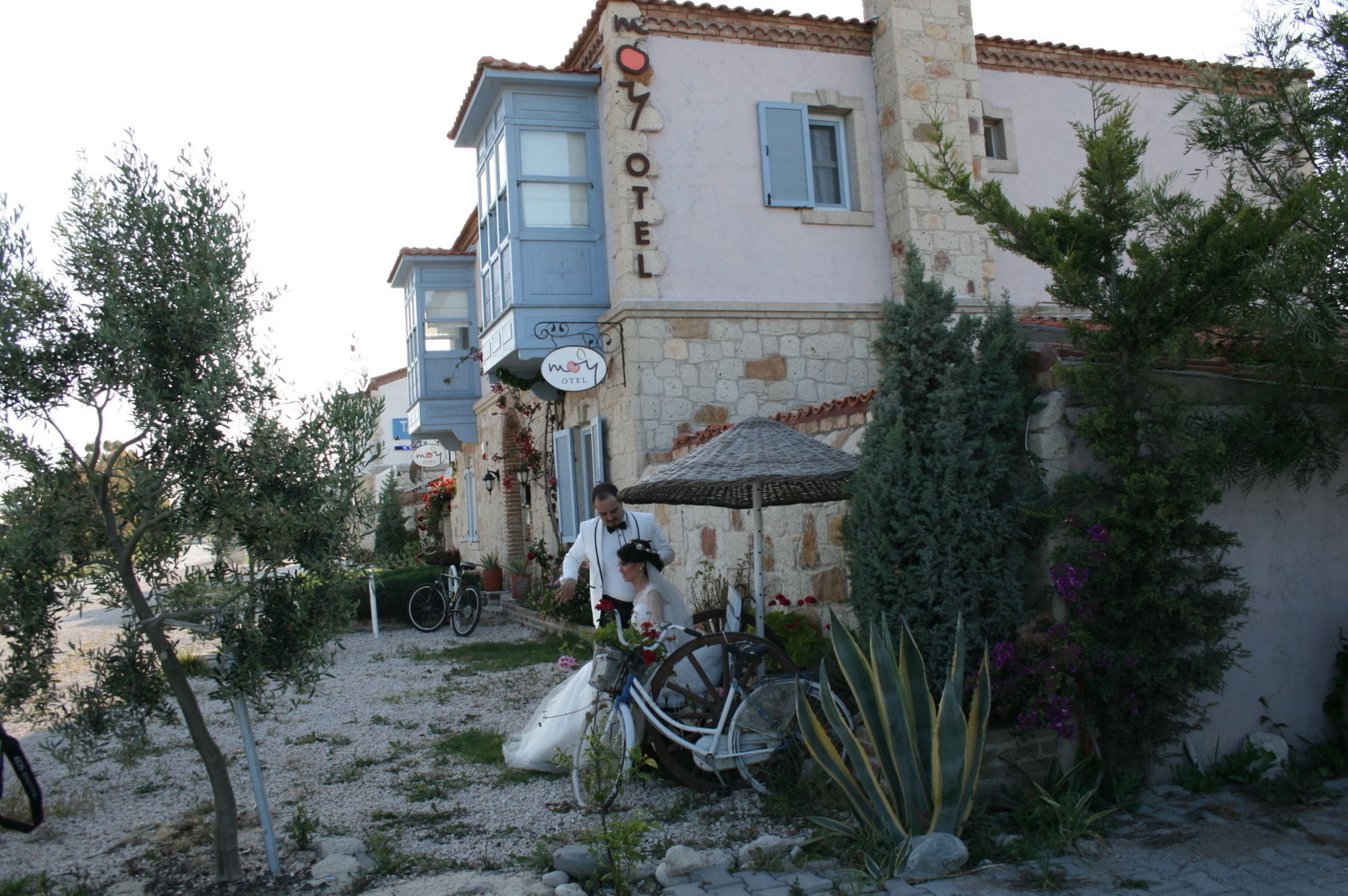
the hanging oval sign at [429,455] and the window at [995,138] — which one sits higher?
the window at [995,138]

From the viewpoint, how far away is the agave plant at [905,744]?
394 cm

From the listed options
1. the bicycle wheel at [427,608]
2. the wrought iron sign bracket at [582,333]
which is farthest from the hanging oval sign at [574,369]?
the bicycle wheel at [427,608]

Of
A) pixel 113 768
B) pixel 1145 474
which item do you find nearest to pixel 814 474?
pixel 1145 474

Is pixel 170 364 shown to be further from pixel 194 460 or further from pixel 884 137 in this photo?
pixel 884 137

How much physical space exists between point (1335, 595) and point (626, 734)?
13.1ft

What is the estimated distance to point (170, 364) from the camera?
379 centimetres

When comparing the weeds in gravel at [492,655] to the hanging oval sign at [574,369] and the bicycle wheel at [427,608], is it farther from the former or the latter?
the hanging oval sign at [574,369]

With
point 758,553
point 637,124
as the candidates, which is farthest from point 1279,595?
point 637,124

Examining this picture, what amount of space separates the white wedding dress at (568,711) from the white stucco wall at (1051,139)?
7768mm

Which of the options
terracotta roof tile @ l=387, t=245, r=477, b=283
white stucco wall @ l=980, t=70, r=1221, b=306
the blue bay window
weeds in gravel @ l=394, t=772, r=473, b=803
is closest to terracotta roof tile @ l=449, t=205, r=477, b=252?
terracotta roof tile @ l=387, t=245, r=477, b=283

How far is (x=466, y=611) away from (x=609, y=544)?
6.49 meters

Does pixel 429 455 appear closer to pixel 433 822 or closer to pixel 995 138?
pixel 995 138

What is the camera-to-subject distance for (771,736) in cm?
491

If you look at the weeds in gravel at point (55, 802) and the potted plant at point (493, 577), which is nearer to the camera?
the weeds in gravel at point (55, 802)
